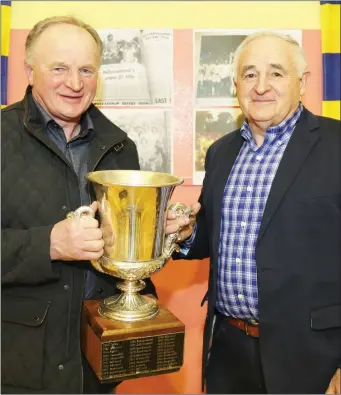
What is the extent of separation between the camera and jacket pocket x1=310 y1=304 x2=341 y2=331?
1.48 meters

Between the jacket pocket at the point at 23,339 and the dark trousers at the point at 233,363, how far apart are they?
671mm

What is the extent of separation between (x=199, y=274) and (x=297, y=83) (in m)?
1.10

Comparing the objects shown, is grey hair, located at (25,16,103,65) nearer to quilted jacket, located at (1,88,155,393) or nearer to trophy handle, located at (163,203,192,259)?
quilted jacket, located at (1,88,155,393)

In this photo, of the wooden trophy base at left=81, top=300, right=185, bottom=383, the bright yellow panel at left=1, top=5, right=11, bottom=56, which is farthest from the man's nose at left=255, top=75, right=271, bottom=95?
the bright yellow panel at left=1, top=5, right=11, bottom=56

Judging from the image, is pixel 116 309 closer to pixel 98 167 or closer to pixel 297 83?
pixel 98 167

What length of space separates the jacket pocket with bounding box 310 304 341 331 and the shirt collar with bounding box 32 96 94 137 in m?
1.03

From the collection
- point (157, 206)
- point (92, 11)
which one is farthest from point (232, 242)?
point (92, 11)

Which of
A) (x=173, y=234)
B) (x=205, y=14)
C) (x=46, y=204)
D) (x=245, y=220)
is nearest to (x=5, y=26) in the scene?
(x=205, y=14)

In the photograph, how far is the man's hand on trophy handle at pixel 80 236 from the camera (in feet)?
4.38

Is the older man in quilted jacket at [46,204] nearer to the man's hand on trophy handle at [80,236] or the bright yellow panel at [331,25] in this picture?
the man's hand on trophy handle at [80,236]

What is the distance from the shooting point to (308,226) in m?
1.51

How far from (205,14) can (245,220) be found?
1.16m

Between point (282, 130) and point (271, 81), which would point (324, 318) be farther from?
point (271, 81)

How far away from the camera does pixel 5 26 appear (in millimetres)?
2123
